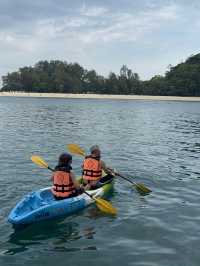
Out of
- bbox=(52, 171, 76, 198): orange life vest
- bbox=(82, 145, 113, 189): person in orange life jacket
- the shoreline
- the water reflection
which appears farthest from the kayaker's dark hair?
the shoreline

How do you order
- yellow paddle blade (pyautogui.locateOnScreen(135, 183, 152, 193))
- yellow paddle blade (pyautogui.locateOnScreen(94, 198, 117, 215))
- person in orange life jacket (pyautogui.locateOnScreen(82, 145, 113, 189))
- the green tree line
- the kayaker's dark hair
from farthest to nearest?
the green tree line
yellow paddle blade (pyautogui.locateOnScreen(135, 183, 152, 193))
person in orange life jacket (pyautogui.locateOnScreen(82, 145, 113, 189))
yellow paddle blade (pyautogui.locateOnScreen(94, 198, 117, 215))
the kayaker's dark hair

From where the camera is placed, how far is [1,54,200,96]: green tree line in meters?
153

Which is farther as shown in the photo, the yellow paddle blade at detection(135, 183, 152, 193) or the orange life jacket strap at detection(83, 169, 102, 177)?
the yellow paddle blade at detection(135, 183, 152, 193)

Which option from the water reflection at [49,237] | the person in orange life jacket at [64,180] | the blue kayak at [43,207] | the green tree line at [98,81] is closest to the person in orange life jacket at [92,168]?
the blue kayak at [43,207]

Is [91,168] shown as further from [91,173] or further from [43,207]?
[43,207]

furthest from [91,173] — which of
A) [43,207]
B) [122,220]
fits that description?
[43,207]

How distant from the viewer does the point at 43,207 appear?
12188 mm

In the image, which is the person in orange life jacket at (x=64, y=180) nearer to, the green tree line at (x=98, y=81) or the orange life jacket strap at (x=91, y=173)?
the orange life jacket strap at (x=91, y=173)

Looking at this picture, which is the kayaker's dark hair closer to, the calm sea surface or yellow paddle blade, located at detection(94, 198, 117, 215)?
the calm sea surface

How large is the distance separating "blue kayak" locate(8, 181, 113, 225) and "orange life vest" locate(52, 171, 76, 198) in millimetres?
216

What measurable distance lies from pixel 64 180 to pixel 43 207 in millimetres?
1095

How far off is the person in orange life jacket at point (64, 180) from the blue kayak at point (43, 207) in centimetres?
20

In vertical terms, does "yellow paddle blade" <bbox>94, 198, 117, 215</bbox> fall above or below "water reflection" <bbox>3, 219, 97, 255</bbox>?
above

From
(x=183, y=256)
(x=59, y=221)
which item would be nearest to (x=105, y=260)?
(x=183, y=256)
